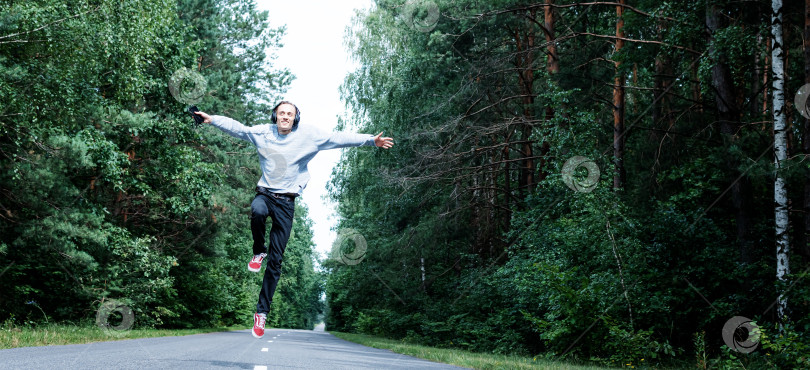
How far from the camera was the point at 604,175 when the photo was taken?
1570 cm

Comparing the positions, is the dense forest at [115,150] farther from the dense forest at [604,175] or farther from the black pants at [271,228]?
the black pants at [271,228]

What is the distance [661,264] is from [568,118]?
4635mm

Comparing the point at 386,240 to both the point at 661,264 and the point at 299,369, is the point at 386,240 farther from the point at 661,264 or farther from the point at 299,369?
the point at 299,369

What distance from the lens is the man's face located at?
5316 mm

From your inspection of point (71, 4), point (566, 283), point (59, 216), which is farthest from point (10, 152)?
point (566, 283)

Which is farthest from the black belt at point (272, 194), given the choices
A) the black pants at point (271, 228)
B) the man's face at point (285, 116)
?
the man's face at point (285, 116)

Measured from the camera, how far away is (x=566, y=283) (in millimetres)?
15234

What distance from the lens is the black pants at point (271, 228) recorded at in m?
5.34

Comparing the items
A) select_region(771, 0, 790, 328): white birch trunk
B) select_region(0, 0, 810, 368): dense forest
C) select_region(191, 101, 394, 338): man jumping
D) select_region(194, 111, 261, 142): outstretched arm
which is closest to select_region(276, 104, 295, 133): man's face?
select_region(191, 101, 394, 338): man jumping

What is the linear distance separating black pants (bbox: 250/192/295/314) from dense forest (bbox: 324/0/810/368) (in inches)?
353

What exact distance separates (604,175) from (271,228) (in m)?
11.7

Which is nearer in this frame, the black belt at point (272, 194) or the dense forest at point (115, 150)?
the black belt at point (272, 194)

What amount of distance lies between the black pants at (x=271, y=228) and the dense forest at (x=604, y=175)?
29.4 ft

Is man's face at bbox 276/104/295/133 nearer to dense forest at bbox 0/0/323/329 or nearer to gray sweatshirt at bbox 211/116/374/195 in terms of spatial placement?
gray sweatshirt at bbox 211/116/374/195
